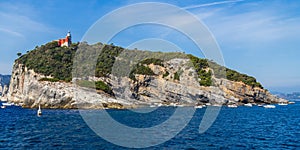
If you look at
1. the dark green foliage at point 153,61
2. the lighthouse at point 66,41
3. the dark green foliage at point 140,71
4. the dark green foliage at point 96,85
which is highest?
the lighthouse at point 66,41

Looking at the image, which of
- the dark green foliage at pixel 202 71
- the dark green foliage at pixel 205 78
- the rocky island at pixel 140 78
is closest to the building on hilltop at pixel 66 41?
the rocky island at pixel 140 78

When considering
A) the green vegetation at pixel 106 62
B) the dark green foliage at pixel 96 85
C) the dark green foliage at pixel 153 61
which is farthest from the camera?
the dark green foliage at pixel 153 61

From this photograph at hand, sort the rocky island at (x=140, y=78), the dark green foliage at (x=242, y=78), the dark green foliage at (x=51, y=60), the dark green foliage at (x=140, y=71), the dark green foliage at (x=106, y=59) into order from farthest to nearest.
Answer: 1. the dark green foliage at (x=242, y=78)
2. the dark green foliage at (x=140, y=71)
3. the dark green foliage at (x=106, y=59)
4. the dark green foliage at (x=51, y=60)
5. the rocky island at (x=140, y=78)

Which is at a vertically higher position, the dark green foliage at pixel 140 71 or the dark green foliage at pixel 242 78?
the dark green foliage at pixel 140 71

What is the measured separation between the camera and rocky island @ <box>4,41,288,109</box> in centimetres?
12281

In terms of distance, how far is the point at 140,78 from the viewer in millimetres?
142250

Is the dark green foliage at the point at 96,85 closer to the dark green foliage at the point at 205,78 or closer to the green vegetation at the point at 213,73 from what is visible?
the dark green foliage at the point at 205,78

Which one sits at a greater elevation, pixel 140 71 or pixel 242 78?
pixel 140 71

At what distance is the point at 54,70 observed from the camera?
125562 millimetres

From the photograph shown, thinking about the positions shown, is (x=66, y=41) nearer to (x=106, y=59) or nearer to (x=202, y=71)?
(x=106, y=59)

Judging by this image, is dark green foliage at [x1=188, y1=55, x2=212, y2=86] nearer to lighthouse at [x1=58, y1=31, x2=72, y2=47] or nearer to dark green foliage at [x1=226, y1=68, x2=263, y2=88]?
dark green foliage at [x1=226, y1=68, x2=263, y2=88]

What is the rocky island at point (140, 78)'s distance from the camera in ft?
403

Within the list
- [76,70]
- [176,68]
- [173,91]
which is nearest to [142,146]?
[76,70]

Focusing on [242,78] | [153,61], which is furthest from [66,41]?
[242,78]
